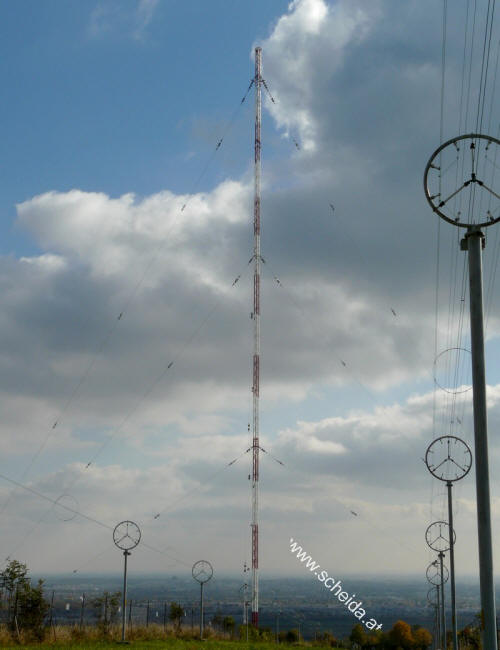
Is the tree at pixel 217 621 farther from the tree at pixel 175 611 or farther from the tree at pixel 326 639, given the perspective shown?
the tree at pixel 326 639

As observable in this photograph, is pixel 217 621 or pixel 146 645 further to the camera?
pixel 217 621

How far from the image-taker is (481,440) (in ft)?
47.3

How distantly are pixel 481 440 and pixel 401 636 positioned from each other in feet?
169

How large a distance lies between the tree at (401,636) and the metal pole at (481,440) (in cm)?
5017

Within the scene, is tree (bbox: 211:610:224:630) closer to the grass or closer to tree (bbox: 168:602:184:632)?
tree (bbox: 168:602:184:632)

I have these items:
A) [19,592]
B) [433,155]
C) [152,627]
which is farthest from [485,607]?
[19,592]

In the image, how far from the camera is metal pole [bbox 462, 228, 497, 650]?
1381 cm

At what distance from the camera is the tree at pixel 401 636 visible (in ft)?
195

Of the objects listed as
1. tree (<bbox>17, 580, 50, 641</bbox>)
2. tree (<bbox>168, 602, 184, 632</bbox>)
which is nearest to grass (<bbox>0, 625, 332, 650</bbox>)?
tree (<bbox>17, 580, 50, 641</bbox>)

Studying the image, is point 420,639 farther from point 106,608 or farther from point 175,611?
point 106,608

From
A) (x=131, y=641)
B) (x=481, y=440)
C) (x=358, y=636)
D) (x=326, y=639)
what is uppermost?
(x=481, y=440)

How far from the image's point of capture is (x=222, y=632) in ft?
146

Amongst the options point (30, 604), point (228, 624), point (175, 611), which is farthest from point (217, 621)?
point (30, 604)

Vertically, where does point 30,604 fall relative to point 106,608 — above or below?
above
